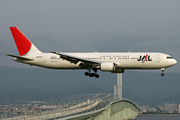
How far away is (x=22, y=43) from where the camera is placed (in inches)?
3068

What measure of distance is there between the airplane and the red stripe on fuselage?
7.45ft

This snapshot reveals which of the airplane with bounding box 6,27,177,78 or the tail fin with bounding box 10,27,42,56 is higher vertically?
the tail fin with bounding box 10,27,42,56

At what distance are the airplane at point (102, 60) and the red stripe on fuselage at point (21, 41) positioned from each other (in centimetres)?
227

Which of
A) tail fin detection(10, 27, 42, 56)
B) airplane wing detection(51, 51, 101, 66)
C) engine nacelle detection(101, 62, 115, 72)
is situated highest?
tail fin detection(10, 27, 42, 56)

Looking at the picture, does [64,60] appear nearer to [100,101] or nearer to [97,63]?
[97,63]

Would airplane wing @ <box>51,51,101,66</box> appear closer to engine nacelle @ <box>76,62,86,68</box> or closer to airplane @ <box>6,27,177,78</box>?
airplane @ <box>6,27,177,78</box>

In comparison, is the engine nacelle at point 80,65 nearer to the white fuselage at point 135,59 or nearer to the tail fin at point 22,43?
the white fuselage at point 135,59

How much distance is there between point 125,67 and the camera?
221 feet

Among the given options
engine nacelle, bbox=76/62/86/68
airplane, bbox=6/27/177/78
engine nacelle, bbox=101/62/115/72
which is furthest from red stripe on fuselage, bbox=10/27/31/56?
engine nacelle, bbox=101/62/115/72

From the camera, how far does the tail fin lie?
76.9 metres

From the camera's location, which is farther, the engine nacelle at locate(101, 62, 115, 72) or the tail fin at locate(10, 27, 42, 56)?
the tail fin at locate(10, 27, 42, 56)

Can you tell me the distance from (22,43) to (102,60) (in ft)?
75.9

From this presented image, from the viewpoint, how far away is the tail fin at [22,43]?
7688 cm

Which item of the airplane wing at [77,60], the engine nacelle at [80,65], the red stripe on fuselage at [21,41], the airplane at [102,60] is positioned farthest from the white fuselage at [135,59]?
the red stripe on fuselage at [21,41]
